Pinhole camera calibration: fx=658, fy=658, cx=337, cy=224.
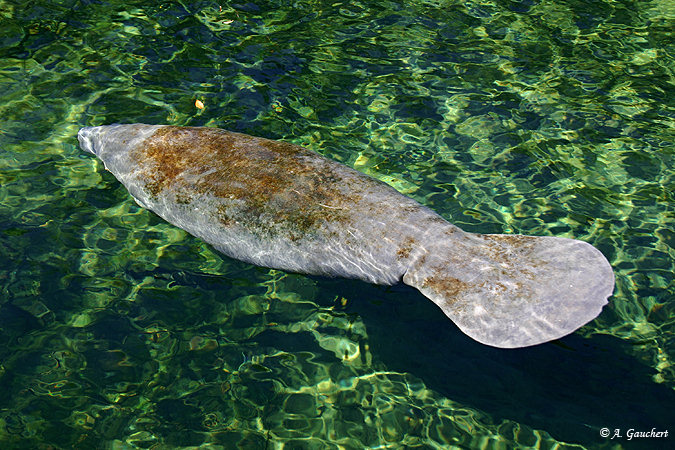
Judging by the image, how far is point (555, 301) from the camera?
153 inches

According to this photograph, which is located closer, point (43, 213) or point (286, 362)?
point (286, 362)

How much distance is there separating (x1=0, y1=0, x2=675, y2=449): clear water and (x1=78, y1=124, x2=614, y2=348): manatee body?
1.00 feet

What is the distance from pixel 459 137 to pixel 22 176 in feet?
13.2

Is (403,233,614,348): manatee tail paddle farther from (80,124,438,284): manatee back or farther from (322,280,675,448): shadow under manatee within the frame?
(322,280,675,448): shadow under manatee

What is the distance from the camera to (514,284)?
13.4ft

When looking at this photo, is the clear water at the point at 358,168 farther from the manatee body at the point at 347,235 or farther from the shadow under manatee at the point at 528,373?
the manatee body at the point at 347,235

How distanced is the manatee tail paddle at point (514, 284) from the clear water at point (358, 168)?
0.54 metres

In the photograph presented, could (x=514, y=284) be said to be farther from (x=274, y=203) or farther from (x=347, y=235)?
(x=274, y=203)

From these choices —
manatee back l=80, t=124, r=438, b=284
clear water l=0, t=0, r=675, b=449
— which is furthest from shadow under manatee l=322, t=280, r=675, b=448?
manatee back l=80, t=124, r=438, b=284

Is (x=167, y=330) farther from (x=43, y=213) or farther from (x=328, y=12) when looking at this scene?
(x=328, y=12)

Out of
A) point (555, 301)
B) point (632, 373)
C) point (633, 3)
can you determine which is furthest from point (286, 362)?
point (633, 3)

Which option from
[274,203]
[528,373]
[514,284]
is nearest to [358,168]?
[274,203]

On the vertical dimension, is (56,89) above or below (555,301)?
below

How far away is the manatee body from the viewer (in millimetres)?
3941
